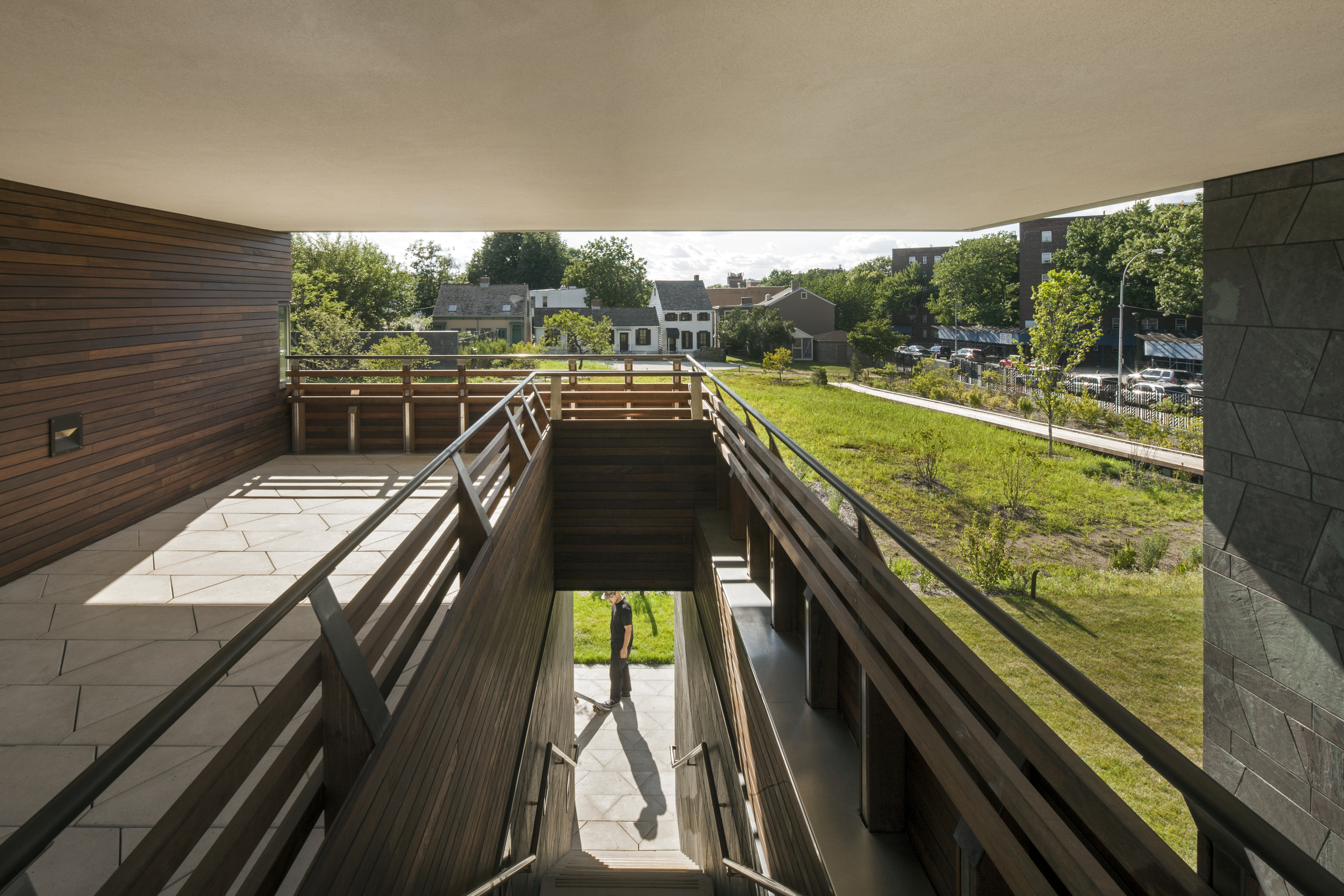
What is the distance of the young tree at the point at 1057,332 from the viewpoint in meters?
23.5

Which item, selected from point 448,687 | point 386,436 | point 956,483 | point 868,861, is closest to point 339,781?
point 448,687

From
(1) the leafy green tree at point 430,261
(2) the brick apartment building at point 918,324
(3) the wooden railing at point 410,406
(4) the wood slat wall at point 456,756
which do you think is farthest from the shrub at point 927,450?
(1) the leafy green tree at point 430,261

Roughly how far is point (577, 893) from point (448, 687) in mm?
4705

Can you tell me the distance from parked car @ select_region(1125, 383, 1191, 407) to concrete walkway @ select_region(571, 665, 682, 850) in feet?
70.3

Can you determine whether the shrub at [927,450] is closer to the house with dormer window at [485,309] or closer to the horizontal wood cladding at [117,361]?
the house with dormer window at [485,309]

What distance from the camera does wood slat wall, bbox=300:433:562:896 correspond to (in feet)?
5.14

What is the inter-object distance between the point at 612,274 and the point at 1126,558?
48555mm

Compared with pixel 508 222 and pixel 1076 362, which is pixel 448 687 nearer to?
pixel 508 222

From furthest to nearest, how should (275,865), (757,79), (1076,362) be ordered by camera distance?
(1076,362) → (757,79) → (275,865)

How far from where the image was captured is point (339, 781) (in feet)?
5.06

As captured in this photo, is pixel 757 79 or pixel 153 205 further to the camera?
pixel 153 205

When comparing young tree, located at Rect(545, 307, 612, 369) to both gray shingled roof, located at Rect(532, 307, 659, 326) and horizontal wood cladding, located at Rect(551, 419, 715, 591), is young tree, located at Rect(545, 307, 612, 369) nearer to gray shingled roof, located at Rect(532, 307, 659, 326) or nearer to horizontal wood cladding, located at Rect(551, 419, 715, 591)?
gray shingled roof, located at Rect(532, 307, 659, 326)

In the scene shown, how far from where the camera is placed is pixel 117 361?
228 inches

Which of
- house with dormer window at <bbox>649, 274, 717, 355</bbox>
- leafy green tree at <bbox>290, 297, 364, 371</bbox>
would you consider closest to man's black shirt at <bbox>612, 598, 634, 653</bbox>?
leafy green tree at <bbox>290, 297, 364, 371</bbox>
